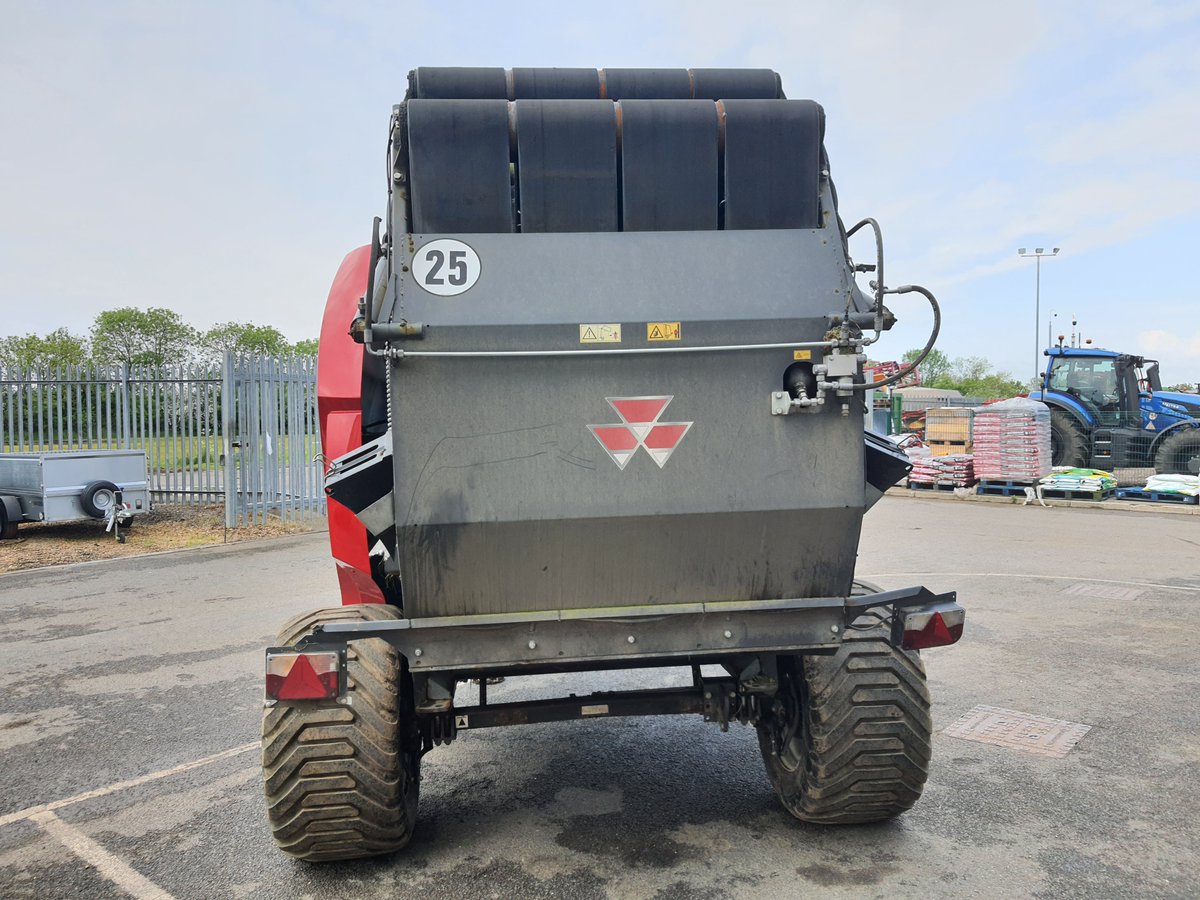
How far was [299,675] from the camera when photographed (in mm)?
3342

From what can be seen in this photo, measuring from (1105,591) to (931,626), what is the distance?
655 centimetres

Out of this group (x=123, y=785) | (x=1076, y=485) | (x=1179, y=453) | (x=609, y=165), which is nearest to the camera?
(x=609, y=165)

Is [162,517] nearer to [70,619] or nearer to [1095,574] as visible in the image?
[70,619]

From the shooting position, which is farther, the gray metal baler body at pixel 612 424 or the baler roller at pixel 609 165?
the baler roller at pixel 609 165

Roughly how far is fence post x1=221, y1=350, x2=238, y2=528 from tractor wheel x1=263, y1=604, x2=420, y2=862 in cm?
1103

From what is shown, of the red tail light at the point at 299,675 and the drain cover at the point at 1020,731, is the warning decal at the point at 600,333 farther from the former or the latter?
the drain cover at the point at 1020,731

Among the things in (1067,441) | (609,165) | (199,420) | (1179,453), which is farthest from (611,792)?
(1067,441)

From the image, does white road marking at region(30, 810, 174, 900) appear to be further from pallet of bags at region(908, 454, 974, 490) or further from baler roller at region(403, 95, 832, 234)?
pallet of bags at region(908, 454, 974, 490)

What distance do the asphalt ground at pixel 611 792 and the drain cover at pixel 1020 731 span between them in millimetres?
93

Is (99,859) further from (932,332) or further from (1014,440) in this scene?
(1014,440)

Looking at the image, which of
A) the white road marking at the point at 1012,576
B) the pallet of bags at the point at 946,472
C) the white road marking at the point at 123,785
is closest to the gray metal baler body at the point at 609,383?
the white road marking at the point at 123,785

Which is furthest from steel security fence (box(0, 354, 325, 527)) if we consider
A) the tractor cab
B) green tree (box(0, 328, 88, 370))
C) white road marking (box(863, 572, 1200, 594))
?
green tree (box(0, 328, 88, 370))

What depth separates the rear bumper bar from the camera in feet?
11.1

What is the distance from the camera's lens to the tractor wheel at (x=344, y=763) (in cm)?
341
